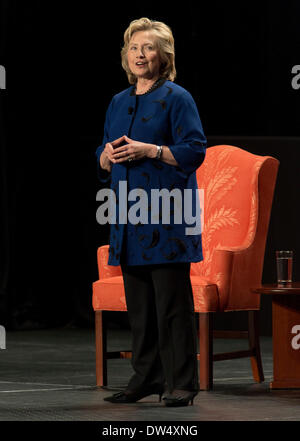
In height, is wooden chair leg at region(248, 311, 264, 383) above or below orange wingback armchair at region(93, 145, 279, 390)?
below

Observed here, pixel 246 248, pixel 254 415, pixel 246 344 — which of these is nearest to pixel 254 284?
pixel 246 248

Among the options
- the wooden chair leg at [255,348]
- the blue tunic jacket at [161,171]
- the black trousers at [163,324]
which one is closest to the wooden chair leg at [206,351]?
the wooden chair leg at [255,348]

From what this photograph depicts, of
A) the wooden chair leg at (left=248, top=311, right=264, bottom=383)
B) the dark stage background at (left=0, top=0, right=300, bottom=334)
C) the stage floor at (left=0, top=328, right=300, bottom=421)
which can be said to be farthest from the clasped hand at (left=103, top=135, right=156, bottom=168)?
the dark stage background at (left=0, top=0, right=300, bottom=334)

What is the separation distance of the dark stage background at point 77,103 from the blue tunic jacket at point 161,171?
3305 mm

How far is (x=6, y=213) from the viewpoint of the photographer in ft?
21.7

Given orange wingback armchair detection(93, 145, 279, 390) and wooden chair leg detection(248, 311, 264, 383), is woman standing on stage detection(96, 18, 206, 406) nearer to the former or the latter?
orange wingback armchair detection(93, 145, 279, 390)

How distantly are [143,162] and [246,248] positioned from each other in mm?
1107

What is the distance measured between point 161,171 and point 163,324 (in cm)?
52

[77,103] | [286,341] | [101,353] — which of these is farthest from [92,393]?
[77,103]

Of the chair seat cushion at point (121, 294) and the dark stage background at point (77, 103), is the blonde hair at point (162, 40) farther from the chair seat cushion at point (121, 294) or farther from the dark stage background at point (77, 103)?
the dark stage background at point (77, 103)

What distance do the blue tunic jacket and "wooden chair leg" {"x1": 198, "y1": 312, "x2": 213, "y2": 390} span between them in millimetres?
744

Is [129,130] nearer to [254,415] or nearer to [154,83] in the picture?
[154,83]

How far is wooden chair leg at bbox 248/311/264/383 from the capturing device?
13.9ft

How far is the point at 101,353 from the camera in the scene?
13.5 ft
